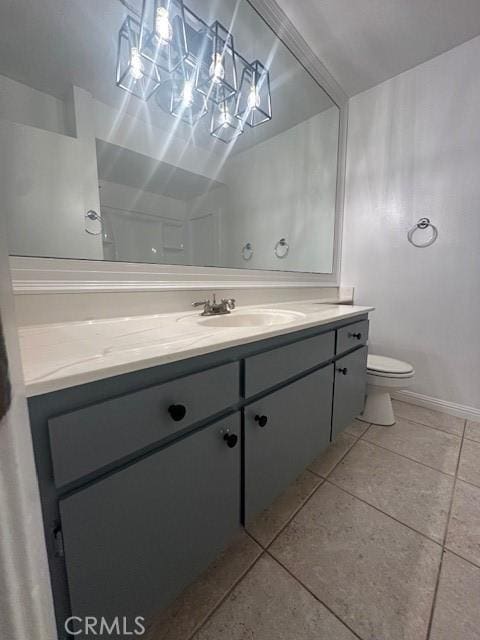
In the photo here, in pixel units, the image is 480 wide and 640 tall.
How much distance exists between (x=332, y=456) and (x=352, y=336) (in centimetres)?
66

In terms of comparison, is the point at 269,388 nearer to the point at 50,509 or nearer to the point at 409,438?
the point at 50,509

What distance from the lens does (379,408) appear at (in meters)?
1.65

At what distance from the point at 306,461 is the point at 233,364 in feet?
2.10

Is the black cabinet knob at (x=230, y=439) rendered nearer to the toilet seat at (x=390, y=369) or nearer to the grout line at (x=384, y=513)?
the grout line at (x=384, y=513)

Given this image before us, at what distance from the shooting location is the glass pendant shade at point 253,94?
4.87ft

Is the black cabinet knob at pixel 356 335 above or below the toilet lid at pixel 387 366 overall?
above

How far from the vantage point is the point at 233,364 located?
68cm

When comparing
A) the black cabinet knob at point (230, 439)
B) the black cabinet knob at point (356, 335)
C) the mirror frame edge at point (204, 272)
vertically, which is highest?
the mirror frame edge at point (204, 272)

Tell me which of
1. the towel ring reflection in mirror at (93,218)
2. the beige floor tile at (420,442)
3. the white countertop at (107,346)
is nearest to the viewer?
the white countertop at (107,346)

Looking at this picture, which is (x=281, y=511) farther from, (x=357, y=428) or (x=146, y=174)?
(x=146, y=174)

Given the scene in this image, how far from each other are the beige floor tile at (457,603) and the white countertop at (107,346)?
2.89ft

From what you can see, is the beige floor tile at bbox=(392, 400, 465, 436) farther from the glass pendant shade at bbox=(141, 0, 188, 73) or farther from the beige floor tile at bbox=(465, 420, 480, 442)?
the glass pendant shade at bbox=(141, 0, 188, 73)

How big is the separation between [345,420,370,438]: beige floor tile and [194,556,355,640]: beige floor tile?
940mm

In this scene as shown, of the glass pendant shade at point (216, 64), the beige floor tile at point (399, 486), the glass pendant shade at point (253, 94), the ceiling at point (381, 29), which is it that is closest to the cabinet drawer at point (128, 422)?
the beige floor tile at point (399, 486)
